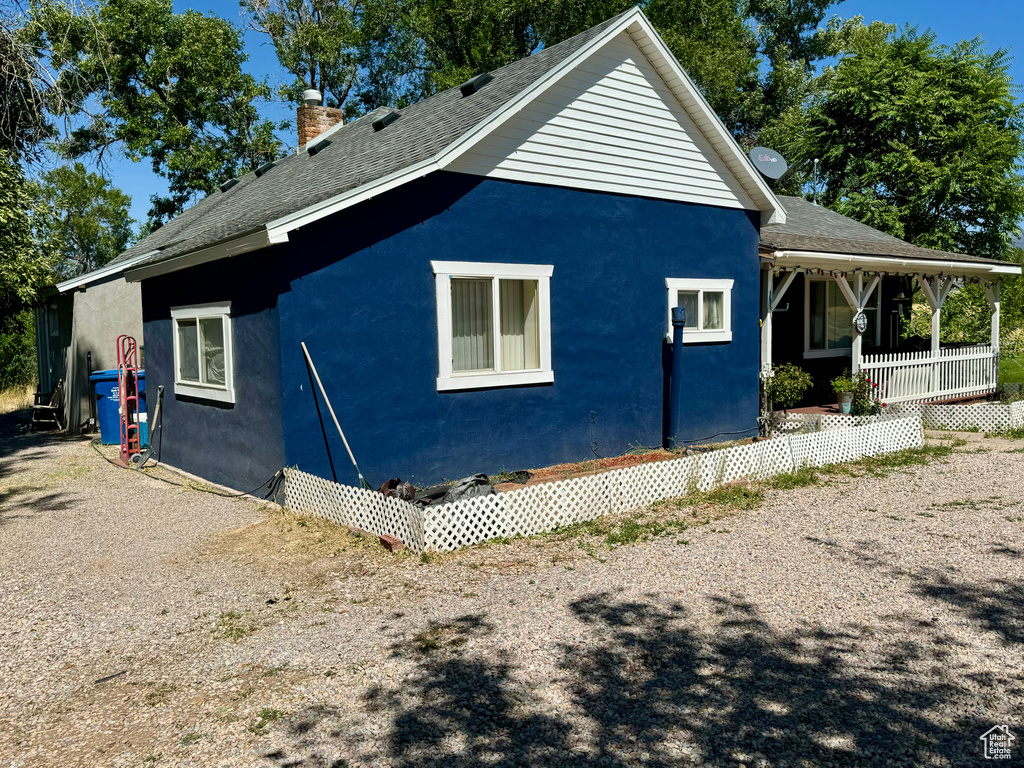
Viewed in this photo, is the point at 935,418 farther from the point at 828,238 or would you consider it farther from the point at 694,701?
the point at 694,701

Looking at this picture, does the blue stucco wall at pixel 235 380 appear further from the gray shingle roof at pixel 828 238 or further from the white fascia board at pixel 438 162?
the gray shingle roof at pixel 828 238

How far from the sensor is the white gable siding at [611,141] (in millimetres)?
9961

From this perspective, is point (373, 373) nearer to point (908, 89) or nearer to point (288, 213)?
point (288, 213)

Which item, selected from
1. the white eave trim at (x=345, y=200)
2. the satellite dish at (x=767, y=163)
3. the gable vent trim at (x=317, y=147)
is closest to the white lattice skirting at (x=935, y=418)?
the satellite dish at (x=767, y=163)

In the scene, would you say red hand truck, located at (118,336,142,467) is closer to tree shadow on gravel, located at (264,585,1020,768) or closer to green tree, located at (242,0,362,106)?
tree shadow on gravel, located at (264,585,1020,768)

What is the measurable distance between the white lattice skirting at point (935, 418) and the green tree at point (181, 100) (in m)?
22.0

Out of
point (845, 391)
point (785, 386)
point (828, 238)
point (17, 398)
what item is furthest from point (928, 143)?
point (17, 398)

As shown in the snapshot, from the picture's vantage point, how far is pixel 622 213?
36.3 feet

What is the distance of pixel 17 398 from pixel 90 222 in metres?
23.7

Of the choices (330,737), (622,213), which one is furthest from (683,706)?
(622,213)

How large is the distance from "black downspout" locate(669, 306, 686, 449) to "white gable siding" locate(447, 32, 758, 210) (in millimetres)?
1895

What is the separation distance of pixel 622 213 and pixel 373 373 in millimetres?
4533

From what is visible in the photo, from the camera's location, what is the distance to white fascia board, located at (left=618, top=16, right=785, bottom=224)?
10891mm

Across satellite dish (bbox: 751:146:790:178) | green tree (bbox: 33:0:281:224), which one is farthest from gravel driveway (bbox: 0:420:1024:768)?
green tree (bbox: 33:0:281:224)
